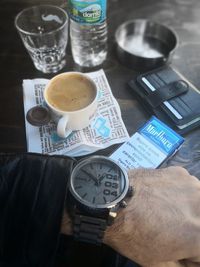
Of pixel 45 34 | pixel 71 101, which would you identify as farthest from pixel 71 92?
pixel 45 34

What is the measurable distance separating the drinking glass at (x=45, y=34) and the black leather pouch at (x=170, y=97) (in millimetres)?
196

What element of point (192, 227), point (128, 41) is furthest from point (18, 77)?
point (192, 227)

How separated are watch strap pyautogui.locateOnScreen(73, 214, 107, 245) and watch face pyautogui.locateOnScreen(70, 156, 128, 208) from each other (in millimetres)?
26

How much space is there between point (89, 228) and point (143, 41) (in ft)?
1.80

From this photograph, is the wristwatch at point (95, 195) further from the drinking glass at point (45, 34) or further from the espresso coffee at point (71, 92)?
the drinking glass at point (45, 34)

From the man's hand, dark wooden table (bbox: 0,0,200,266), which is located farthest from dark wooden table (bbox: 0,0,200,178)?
the man's hand

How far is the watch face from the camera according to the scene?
0.55 meters

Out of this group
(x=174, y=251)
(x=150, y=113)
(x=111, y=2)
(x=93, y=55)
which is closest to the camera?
(x=174, y=251)

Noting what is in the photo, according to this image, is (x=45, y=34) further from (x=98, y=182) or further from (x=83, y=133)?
(x=98, y=182)

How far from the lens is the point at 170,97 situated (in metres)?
0.75

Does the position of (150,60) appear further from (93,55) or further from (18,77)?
(18,77)

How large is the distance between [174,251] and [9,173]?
0.29 meters

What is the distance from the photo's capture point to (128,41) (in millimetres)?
921

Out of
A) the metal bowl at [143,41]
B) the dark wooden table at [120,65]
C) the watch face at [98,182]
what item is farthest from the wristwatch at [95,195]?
the metal bowl at [143,41]
